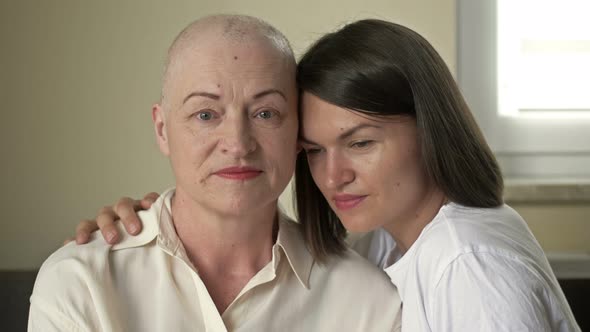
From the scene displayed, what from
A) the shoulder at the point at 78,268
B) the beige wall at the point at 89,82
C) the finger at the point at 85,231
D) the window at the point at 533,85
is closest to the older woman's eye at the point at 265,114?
the shoulder at the point at 78,268

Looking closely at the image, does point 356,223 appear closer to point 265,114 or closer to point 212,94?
point 265,114

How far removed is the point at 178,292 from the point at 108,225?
0.69 ft

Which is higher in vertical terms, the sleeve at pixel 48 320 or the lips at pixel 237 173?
the lips at pixel 237 173

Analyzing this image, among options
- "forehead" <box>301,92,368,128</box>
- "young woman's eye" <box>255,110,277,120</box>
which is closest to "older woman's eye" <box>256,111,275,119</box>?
"young woman's eye" <box>255,110,277,120</box>

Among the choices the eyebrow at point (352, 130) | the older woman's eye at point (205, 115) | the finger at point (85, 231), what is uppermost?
the older woman's eye at point (205, 115)

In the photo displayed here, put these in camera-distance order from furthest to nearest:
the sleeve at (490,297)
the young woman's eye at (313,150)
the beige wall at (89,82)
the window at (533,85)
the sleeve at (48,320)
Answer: the window at (533,85) → the beige wall at (89,82) → the young woman's eye at (313,150) → the sleeve at (48,320) → the sleeve at (490,297)

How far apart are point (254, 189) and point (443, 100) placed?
0.44 metres

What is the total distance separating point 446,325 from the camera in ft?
4.59

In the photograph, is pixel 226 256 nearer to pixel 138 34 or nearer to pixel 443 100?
pixel 443 100

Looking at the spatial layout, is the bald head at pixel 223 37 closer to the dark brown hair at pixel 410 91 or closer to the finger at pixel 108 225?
the dark brown hair at pixel 410 91

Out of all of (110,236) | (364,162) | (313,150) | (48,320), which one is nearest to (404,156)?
(364,162)

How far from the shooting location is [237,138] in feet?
4.97

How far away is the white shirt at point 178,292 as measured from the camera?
1.50 meters

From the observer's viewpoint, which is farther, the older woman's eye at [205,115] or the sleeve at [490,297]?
the older woman's eye at [205,115]
